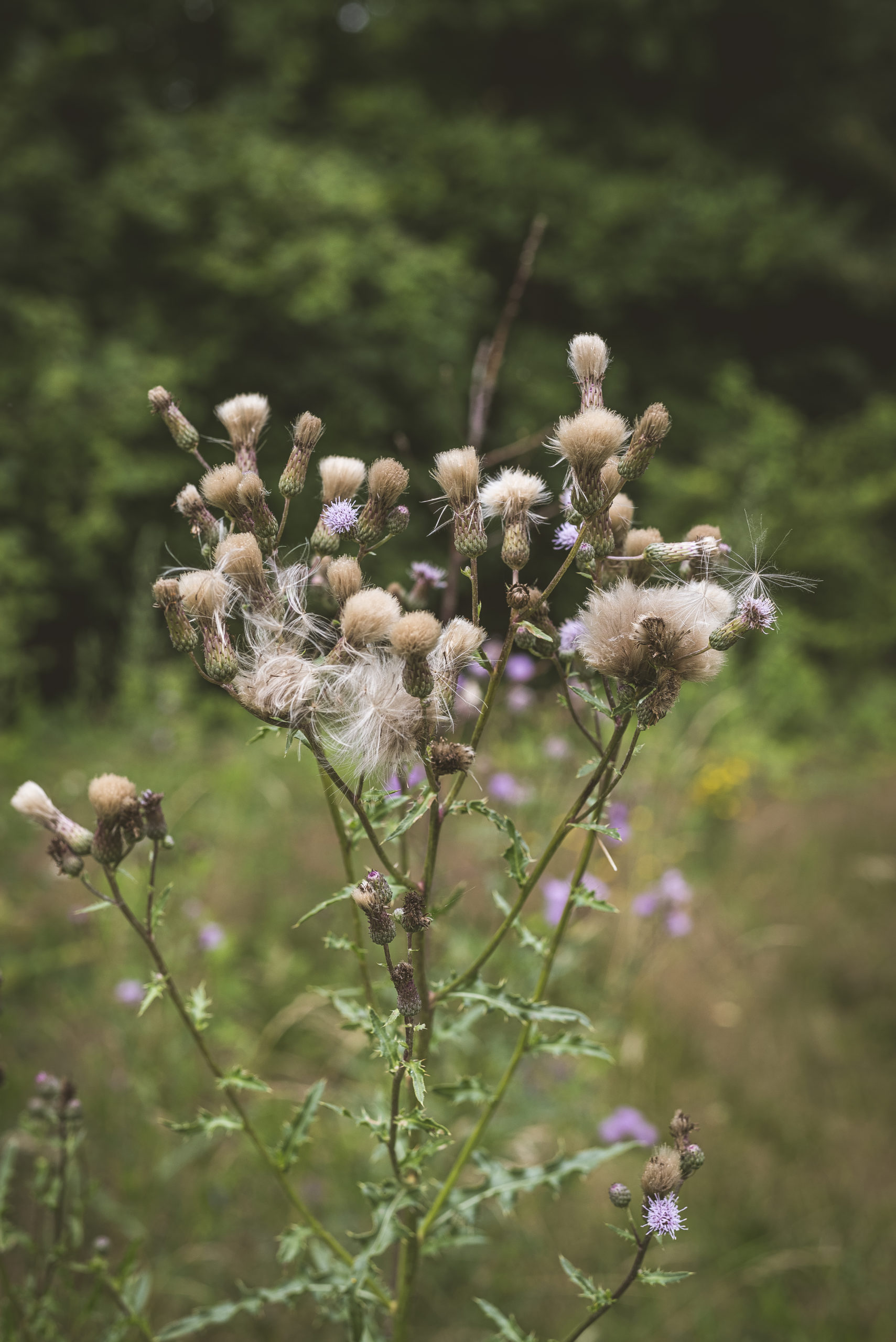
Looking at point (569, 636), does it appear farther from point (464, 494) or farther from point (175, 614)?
point (175, 614)

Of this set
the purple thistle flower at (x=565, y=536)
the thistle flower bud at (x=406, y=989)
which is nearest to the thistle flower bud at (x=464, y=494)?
the purple thistle flower at (x=565, y=536)

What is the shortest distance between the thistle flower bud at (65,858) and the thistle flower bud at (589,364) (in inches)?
35.2

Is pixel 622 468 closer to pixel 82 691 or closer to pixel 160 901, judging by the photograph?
pixel 160 901

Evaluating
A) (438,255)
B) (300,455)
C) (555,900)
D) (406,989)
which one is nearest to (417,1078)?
(406,989)

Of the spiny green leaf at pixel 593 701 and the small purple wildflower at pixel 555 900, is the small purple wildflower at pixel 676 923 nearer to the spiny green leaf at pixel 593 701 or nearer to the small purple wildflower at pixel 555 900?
the small purple wildflower at pixel 555 900

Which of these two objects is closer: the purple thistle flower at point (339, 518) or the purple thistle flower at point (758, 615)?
the purple thistle flower at point (758, 615)

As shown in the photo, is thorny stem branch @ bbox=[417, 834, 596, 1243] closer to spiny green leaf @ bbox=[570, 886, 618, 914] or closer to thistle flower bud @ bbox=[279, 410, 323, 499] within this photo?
spiny green leaf @ bbox=[570, 886, 618, 914]

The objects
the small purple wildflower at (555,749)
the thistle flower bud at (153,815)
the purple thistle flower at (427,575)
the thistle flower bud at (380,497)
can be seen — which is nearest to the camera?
the thistle flower bud at (380,497)

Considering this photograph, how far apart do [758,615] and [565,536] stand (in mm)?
292

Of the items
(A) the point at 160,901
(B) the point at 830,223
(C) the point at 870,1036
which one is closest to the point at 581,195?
(B) the point at 830,223

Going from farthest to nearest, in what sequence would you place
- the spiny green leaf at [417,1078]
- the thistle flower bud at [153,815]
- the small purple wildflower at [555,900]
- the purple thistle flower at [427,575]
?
the small purple wildflower at [555,900], the purple thistle flower at [427,575], the thistle flower bud at [153,815], the spiny green leaf at [417,1078]

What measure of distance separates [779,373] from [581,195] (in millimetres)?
3265

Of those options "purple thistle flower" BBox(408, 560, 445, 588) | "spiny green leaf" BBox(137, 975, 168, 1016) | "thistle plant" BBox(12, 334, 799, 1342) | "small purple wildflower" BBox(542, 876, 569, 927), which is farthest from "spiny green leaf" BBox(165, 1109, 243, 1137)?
"small purple wildflower" BBox(542, 876, 569, 927)

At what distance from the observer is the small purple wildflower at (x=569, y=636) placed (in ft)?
3.93
